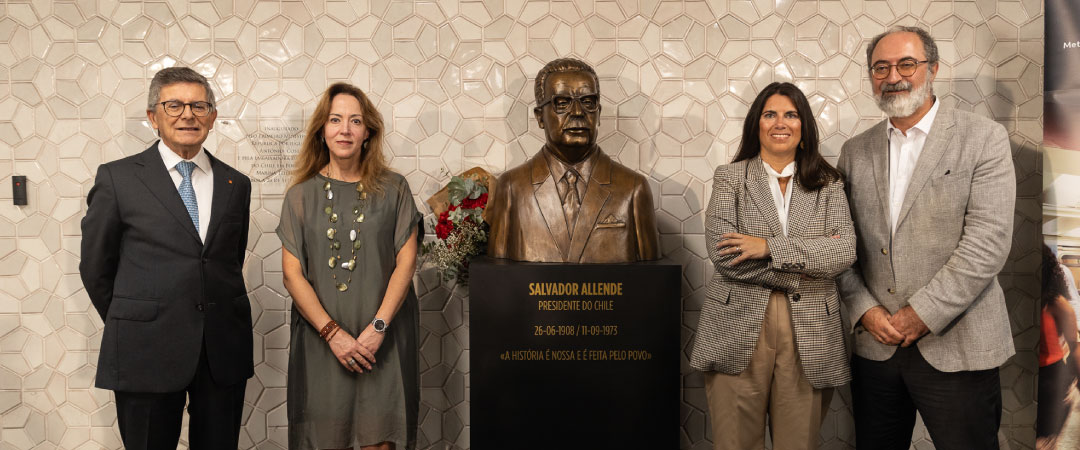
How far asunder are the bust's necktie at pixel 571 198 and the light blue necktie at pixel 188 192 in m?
1.42

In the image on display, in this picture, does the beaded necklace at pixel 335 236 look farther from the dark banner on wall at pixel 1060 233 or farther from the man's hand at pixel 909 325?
the dark banner on wall at pixel 1060 233

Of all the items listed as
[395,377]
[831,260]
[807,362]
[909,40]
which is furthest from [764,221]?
[395,377]

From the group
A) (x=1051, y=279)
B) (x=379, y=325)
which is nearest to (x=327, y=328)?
(x=379, y=325)

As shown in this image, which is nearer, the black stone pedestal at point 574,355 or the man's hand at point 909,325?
the man's hand at point 909,325

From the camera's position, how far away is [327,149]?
283 centimetres

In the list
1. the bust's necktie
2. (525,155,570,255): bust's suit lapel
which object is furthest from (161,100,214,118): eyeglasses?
the bust's necktie

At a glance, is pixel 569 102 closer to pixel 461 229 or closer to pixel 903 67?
pixel 461 229

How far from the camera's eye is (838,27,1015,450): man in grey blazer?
2.45 meters

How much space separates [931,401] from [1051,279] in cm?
103

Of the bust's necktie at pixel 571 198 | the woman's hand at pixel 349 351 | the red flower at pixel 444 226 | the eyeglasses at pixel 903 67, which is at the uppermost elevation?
the eyeglasses at pixel 903 67

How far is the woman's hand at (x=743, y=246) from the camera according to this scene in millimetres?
2447

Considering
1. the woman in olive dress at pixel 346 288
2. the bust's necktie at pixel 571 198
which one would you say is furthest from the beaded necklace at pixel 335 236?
the bust's necktie at pixel 571 198

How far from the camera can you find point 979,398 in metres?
2.50

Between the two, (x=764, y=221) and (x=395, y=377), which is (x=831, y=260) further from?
(x=395, y=377)
